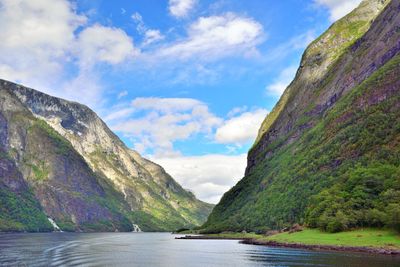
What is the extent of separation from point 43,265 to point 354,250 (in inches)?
3440

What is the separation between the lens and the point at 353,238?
143750mm

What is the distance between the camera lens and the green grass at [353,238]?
131 m

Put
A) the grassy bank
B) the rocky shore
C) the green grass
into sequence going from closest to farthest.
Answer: the rocky shore, the grassy bank, the green grass

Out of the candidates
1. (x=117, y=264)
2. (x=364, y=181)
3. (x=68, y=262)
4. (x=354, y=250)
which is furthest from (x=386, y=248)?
(x=68, y=262)

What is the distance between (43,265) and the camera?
350 ft

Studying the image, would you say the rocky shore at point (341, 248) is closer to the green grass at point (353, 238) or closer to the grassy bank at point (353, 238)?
the grassy bank at point (353, 238)

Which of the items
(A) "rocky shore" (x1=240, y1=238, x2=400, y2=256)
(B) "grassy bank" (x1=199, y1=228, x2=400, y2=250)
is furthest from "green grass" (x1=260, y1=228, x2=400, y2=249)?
(A) "rocky shore" (x1=240, y1=238, x2=400, y2=256)

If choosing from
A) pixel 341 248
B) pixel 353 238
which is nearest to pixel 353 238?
pixel 353 238

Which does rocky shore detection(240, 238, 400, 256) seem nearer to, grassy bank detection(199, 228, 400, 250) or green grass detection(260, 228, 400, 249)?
grassy bank detection(199, 228, 400, 250)

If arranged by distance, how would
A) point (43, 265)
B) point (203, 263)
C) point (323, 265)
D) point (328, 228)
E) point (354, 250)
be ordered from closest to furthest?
point (323, 265)
point (43, 265)
point (203, 263)
point (354, 250)
point (328, 228)

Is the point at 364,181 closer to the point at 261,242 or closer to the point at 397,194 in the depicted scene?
the point at 397,194

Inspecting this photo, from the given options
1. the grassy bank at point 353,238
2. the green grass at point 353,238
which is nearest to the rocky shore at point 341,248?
the grassy bank at point 353,238

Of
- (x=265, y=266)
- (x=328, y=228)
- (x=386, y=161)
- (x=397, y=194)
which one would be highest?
(x=386, y=161)

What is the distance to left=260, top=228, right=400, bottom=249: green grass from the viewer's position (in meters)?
131
